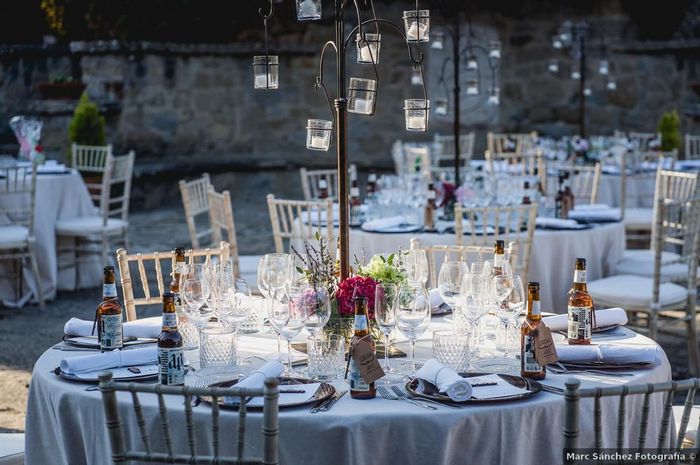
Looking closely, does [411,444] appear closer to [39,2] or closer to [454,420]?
[454,420]

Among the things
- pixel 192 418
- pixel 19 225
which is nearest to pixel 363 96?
pixel 192 418

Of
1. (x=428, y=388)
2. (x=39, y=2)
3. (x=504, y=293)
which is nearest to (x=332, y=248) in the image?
(x=504, y=293)

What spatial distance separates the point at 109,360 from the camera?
2.71 metres

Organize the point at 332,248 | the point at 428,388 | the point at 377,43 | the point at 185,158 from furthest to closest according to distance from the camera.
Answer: the point at 185,158 → the point at 332,248 → the point at 377,43 → the point at 428,388

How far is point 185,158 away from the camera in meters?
11.5

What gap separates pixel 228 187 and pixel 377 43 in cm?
860

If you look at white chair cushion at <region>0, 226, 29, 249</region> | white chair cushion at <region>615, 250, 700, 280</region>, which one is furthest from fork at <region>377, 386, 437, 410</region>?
white chair cushion at <region>0, 226, 29, 249</region>

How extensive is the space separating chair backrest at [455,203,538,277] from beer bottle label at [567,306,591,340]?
1.66m

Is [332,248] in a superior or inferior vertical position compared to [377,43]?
inferior

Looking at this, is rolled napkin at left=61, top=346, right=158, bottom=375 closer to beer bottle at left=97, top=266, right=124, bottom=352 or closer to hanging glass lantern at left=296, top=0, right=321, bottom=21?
beer bottle at left=97, top=266, right=124, bottom=352

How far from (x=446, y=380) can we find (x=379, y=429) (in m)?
0.22

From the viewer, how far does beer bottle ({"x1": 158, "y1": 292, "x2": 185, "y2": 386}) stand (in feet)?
8.48

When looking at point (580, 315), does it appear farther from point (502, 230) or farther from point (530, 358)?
point (502, 230)

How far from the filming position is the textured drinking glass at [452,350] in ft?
8.87
